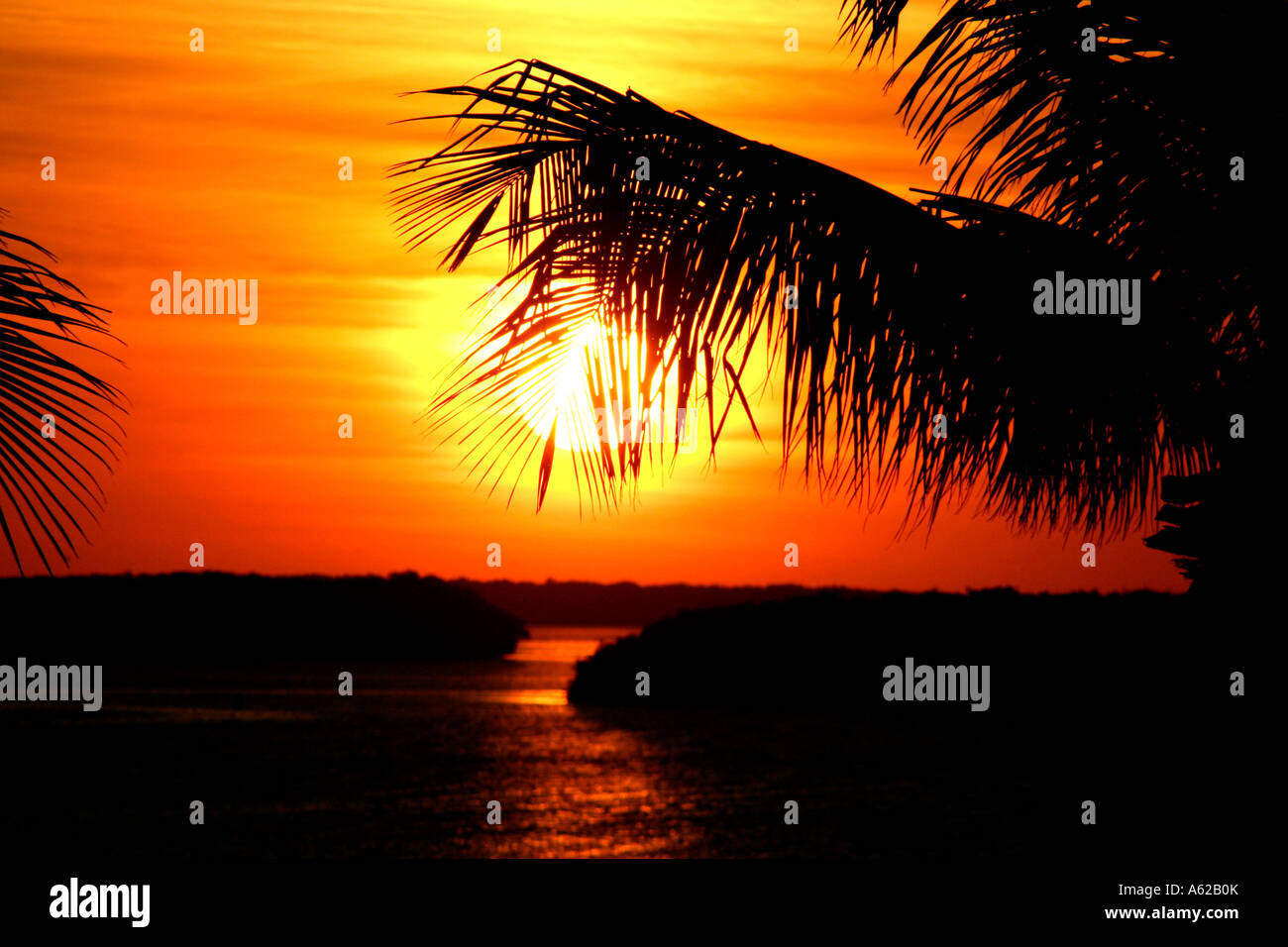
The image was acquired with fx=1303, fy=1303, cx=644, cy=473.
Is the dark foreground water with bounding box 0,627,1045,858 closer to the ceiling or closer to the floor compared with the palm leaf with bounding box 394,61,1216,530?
closer to the floor

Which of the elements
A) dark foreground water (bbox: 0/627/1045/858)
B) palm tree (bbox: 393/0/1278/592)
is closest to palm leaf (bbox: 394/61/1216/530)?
palm tree (bbox: 393/0/1278/592)

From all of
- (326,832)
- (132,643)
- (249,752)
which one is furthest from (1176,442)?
(132,643)

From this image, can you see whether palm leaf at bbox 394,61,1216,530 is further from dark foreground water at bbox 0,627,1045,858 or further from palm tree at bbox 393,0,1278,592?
dark foreground water at bbox 0,627,1045,858

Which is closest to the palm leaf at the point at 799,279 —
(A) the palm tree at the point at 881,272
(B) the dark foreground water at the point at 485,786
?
(A) the palm tree at the point at 881,272

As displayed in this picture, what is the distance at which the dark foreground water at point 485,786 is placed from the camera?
3262 centimetres

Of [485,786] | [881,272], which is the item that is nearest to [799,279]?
[881,272]

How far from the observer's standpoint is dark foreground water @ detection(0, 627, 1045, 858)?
32.6 meters

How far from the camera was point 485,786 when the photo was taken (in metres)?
44.2

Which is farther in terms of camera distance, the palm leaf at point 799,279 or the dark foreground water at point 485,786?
the dark foreground water at point 485,786

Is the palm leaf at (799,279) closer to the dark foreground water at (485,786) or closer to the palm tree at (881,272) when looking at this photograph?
the palm tree at (881,272)

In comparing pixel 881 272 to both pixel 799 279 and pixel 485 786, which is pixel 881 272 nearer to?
pixel 799 279
